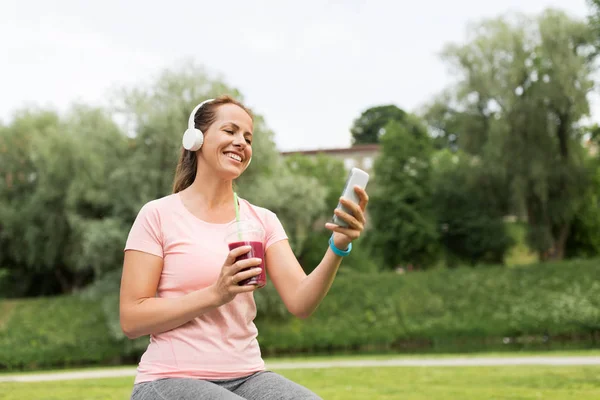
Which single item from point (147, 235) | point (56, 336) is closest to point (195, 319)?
point (147, 235)

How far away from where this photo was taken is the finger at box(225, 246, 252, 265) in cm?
266

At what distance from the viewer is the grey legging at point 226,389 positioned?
279 cm

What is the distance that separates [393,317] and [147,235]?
28238mm

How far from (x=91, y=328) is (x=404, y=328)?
12682mm

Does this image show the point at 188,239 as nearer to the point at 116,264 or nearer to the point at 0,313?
the point at 116,264

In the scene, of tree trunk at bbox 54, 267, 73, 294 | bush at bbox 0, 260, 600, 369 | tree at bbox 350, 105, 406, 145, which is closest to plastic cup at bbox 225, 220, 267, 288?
bush at bbox 0, 260, 600, 369

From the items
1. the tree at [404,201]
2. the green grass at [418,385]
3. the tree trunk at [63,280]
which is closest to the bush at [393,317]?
the tree trunk at [63,280]

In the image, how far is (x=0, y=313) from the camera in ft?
110

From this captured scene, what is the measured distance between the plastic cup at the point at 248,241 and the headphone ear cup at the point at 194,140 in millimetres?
540

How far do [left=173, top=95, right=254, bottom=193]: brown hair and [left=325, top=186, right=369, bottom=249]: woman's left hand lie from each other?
2.52 feet

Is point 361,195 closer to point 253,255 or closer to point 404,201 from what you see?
point 253,255

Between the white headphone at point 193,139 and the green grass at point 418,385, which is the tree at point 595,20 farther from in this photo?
the white headphone at point 193,139

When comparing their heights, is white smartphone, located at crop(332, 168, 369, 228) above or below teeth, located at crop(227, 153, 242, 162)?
below

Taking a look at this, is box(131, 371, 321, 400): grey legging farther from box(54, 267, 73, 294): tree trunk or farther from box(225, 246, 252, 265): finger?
box(54, 267, 73, 294): tree trunk
